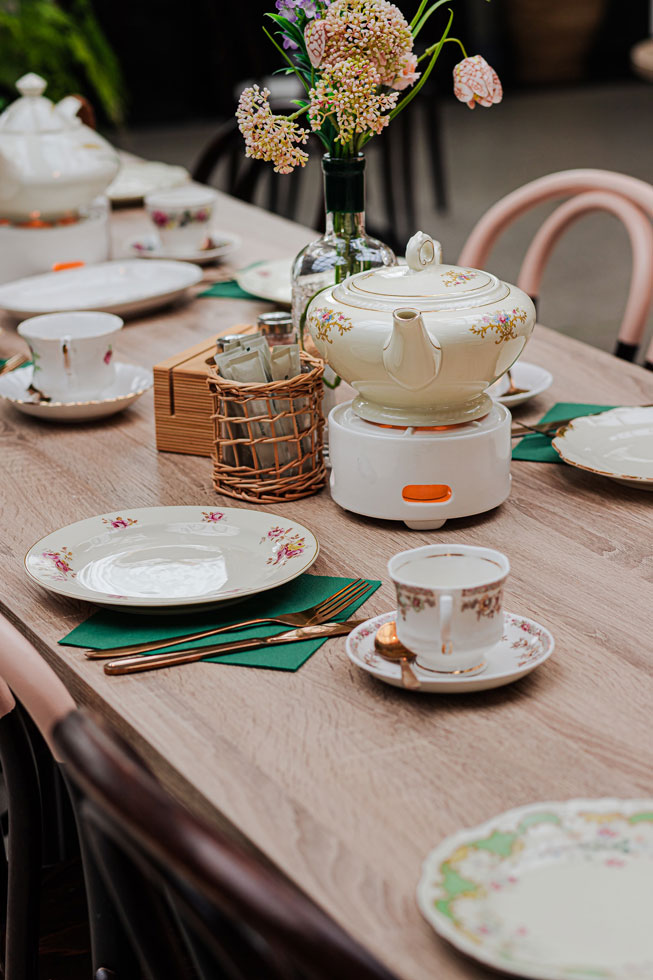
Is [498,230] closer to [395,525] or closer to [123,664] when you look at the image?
[395,525]

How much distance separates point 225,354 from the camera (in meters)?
1.14

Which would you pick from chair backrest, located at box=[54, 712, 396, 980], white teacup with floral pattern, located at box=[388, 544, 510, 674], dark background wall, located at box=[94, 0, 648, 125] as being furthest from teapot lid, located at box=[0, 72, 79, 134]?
dark background wall, located at box=[94, 0, 648, 125]

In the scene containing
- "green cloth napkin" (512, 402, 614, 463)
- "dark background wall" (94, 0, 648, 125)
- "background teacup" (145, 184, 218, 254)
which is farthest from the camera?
"dark background wall" (94, 0, 648, 125)

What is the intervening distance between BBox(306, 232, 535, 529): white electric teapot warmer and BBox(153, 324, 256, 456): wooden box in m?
0.20

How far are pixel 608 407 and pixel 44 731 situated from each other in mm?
768

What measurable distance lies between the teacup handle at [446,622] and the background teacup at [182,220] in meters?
1.35

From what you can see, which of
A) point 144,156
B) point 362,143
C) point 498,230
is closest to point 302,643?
point 362,143

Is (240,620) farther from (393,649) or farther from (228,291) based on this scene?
(228,291)

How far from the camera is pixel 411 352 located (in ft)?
3.22

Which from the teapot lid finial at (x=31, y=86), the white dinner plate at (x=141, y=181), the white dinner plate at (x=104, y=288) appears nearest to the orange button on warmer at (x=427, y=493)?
the white dinner plate at (x=104, y=288)

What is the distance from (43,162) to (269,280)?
39cm

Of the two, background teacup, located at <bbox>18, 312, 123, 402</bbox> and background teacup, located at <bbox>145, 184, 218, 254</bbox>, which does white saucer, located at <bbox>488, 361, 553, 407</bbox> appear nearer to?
background teacup, located at <bbox>18, 312, 123, 402</bbox>

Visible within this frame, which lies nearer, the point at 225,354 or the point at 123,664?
the point at 123,664

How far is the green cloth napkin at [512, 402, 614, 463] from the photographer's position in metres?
1.21
